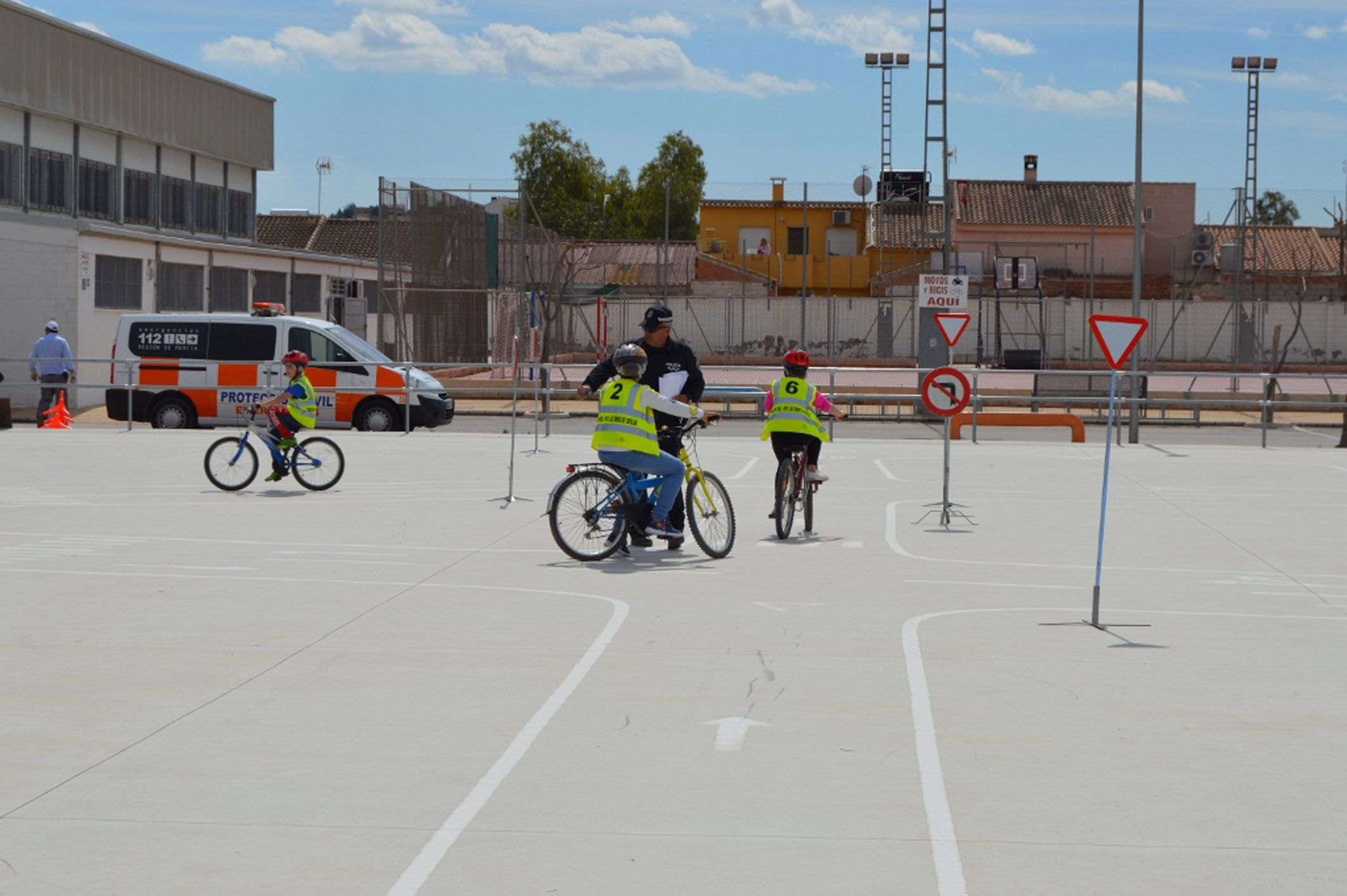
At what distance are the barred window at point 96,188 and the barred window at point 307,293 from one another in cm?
533

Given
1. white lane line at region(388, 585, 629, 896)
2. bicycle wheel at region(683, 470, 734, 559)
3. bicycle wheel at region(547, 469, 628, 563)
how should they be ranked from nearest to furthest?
white lane line at region(388, 585, 629, 896)
bicycle wheel at region(547, 469, 628, 563)
bicycle wheel at region(683, 470, 734, 559)

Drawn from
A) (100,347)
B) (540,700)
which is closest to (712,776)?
(540,700)

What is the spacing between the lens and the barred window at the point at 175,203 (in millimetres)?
49062

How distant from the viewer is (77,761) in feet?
21.4

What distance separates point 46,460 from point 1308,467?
658 inches

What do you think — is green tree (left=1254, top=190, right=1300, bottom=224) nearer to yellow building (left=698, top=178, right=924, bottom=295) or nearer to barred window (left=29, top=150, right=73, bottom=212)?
yellow building (left=698, top=178, right=924, bottom=295)

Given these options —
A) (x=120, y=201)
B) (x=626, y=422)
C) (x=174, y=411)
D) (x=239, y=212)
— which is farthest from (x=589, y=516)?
(x=239, y=212)

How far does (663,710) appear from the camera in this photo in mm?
7605

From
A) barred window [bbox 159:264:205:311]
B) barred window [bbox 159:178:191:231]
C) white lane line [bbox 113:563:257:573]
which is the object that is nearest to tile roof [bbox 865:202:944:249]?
barred window [bbox 159:178:191:231]

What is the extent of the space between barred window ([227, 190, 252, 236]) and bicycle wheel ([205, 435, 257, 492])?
37629 millimetres

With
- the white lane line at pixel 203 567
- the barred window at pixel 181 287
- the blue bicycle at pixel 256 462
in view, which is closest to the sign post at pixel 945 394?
the blue bicycle at pixel 256 462

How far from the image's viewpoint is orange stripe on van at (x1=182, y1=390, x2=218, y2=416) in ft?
93.2

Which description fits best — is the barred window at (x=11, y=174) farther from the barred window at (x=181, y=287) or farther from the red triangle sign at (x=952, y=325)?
the red triangle sign at (x=952, y=325)

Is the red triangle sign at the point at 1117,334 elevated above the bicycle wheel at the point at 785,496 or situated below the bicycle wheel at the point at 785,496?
above
